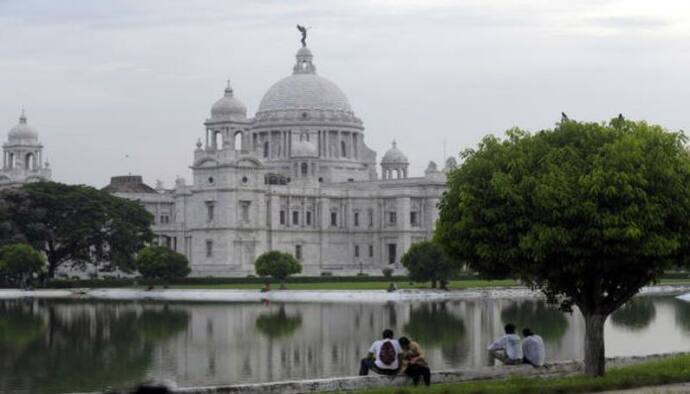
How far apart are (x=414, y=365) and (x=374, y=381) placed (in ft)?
2.66

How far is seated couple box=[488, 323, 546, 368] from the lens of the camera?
99.8 ft

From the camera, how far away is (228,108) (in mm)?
120000

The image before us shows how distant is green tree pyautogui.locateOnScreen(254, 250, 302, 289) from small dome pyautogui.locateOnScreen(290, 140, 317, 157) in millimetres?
39483

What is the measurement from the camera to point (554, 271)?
94.8 ft

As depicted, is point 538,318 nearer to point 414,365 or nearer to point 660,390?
point 414,365

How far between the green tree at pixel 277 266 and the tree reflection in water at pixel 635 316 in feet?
94.6

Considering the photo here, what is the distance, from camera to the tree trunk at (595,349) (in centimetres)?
2884

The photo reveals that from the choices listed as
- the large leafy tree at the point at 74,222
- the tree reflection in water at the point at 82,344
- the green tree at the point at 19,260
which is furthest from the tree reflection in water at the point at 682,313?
the large leafy tree at the point at 74,222

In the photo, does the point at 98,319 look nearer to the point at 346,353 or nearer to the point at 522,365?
the point at 346,353

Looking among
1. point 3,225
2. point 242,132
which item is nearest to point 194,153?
point 242,132

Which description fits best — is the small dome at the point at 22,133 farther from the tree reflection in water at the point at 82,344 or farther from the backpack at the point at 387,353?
the backpack at the point at 387,353

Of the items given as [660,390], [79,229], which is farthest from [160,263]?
[660,390]

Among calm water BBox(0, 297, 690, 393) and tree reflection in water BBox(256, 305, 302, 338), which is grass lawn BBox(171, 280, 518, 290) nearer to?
calm water BBox(0, 297, 690, 393)

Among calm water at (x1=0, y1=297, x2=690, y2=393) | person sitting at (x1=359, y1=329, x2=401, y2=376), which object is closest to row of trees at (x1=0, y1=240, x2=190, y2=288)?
calm water at (x1=0, y1=297, x2=690, y2=393)
